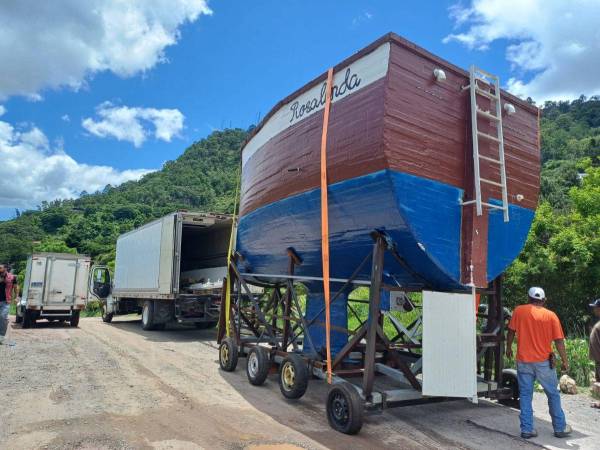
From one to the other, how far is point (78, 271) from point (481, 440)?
1489 cm

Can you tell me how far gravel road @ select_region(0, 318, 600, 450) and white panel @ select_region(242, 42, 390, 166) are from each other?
3.75 m

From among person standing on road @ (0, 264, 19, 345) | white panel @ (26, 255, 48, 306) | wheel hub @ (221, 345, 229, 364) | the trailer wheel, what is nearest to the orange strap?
the trailer wheel

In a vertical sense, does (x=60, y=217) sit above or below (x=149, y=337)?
above

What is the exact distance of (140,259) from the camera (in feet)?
48.8

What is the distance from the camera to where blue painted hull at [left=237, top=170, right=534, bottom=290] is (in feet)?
15.5

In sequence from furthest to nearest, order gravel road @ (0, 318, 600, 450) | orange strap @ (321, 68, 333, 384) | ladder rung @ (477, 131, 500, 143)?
orange strap @ (321, 68, 333, 384) → ladder rung @ (477, 131, 500, 143) → gravel road @ (0, 318, 600, 450)

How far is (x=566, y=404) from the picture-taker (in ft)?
20.5

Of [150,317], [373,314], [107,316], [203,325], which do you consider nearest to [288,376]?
[373,314]

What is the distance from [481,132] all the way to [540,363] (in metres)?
2.58

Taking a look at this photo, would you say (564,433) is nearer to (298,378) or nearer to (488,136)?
(298,378)

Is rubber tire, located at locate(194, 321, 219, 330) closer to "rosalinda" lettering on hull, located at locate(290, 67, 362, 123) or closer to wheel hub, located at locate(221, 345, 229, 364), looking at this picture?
wheel hub, located at locate(221, 345, 229, 364)

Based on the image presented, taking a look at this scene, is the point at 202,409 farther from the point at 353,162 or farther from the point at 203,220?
the point at 203,220

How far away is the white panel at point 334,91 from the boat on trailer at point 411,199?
0.9 inches

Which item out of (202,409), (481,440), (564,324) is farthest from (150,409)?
(564,324)
